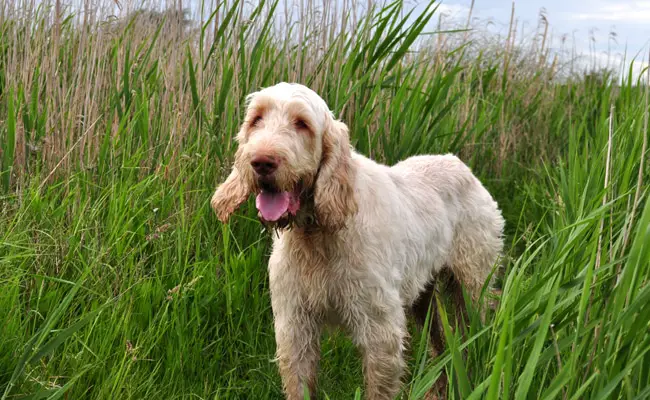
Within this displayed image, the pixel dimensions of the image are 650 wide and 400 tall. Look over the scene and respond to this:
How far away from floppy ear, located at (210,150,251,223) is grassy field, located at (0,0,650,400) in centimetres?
28

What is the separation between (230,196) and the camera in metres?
3.16

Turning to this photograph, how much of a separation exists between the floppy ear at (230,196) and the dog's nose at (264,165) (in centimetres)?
31

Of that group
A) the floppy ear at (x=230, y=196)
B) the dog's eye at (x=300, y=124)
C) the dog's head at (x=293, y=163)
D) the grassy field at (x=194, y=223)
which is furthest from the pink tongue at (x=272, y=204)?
the grassy field at (x=194, y=223)

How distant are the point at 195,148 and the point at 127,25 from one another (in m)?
1.09

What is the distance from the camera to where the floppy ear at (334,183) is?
295 cm

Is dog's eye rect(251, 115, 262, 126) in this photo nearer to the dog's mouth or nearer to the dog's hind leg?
the dog's mouth

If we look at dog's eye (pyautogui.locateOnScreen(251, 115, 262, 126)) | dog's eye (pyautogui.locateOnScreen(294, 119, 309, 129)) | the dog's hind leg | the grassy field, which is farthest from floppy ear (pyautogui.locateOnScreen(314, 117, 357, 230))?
the dog's hind leg

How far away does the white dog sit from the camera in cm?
288

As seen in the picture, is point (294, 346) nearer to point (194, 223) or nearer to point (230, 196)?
point (230, 196)

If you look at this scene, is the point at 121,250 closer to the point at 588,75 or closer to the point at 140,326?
the point at 140,326

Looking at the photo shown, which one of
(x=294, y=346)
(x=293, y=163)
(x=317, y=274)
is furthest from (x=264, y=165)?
(x=294, y=346)

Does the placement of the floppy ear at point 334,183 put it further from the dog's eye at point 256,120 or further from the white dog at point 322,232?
the dog's eye at point 256,120

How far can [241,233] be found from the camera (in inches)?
157

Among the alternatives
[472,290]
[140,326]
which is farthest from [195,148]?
[472,290]
